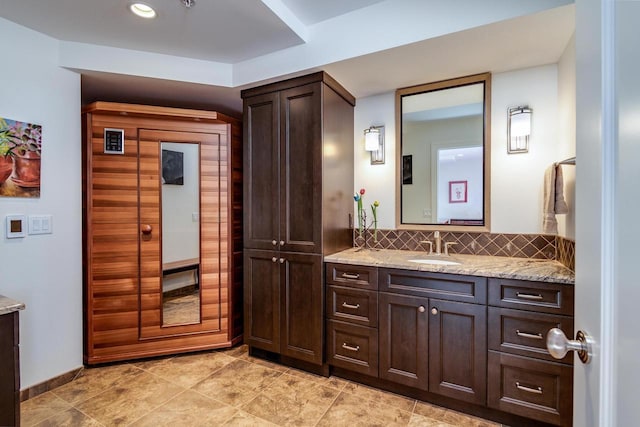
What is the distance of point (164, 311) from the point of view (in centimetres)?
262

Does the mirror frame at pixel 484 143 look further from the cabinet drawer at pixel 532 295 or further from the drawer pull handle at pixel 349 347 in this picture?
the drawer pull handle at pixel 349 347

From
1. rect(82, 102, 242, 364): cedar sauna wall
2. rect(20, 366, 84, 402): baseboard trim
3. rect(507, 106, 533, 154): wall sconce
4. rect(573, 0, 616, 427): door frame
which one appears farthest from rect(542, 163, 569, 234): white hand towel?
rect(20, 366, 84, 402): baseboard trim

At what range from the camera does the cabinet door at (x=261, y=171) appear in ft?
8.12

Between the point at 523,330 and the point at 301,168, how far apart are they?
70.1 inches

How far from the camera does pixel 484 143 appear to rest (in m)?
2.35

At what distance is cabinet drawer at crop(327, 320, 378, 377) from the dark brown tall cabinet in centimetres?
9

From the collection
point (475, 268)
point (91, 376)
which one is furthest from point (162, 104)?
point (475, 268)

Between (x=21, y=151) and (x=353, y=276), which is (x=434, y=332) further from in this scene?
(x=21, y=151)

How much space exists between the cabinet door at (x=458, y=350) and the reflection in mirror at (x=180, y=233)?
1973mm

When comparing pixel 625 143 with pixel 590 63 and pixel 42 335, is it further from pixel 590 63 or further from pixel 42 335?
pixel 42 335

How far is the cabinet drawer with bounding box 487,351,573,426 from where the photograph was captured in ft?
5.28

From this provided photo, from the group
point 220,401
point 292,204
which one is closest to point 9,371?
point 220,401

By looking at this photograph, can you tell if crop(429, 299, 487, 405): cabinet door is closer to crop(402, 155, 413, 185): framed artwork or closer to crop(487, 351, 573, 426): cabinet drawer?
crop(487, 351, 573, 426): cabinet drawer

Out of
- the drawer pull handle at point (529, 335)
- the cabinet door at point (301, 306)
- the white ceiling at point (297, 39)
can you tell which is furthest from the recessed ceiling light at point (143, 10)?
the drawer pull handle at point (529, 335)
